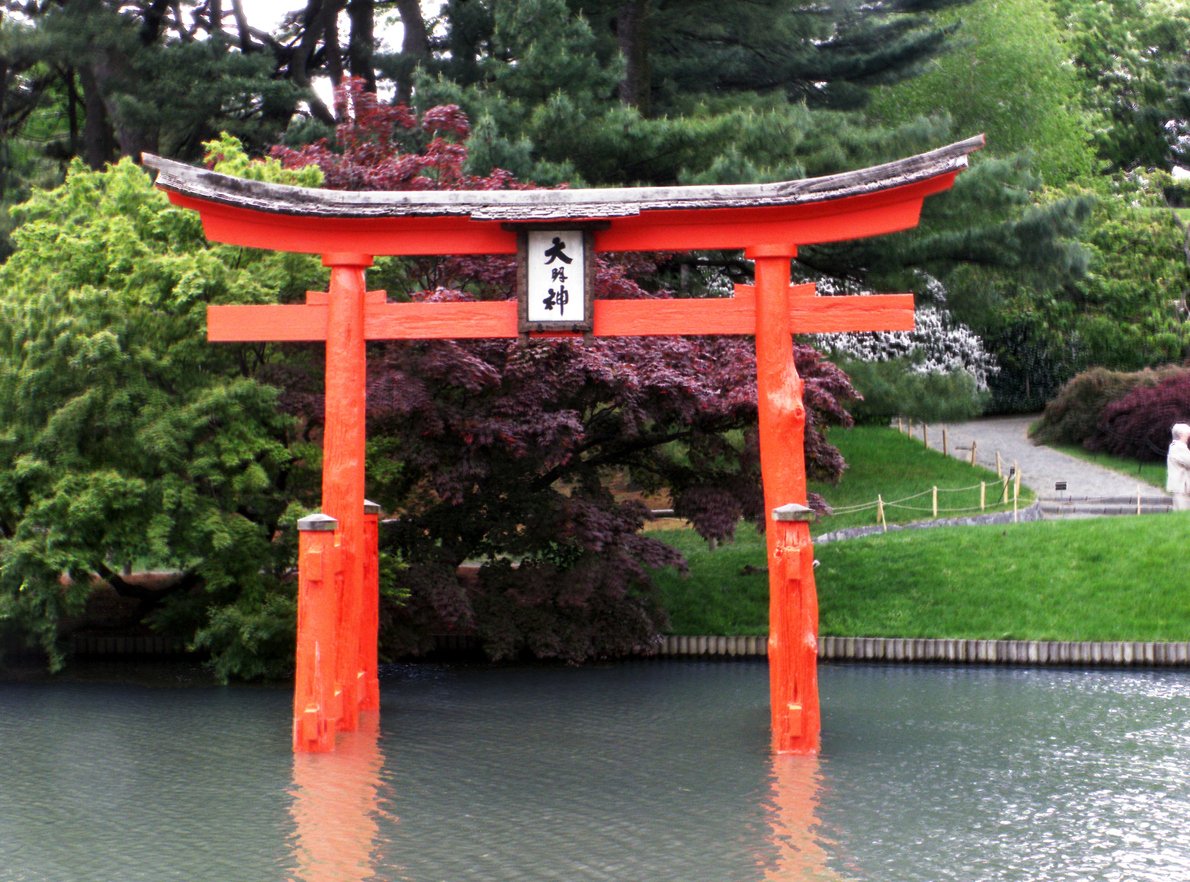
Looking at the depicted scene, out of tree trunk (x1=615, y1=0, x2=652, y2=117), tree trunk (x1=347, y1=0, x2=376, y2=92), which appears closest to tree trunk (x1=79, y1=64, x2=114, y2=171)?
tree trunk (x1=347, y1=0, x2=376, y2=92)

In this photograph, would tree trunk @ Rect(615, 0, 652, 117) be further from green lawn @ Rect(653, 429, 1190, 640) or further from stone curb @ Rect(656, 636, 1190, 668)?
stone curb @ Rect(656, 636, 1190, 668)

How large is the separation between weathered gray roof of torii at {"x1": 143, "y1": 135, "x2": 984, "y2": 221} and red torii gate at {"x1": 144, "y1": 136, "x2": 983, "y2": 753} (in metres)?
0.01

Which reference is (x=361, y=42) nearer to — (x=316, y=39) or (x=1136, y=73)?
(x=316, y=39)

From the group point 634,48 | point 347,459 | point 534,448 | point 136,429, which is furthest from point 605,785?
point 634,48

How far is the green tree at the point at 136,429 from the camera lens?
44.2ft

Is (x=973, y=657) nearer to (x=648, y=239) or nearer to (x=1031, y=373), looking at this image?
(x=648, y=239)

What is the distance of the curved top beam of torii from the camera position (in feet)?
36.3

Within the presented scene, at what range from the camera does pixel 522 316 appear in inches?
445

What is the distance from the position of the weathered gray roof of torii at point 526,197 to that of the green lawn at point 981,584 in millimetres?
6656

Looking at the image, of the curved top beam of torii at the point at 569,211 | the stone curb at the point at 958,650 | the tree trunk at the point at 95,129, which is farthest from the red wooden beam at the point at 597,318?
the tree trunk at the point at 95,129

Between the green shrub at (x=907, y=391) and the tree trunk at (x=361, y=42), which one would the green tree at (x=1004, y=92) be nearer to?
the green shrub at (x=907, y=391)

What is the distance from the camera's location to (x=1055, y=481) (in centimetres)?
2444

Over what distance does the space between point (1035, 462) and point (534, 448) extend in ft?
47.4

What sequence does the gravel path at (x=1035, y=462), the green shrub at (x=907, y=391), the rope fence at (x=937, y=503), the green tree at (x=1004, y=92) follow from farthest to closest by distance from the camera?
the green tree at (x=1004, y=92), the gravel path at (x=1035, y=462), the green shrub at (x=907, y=391), the rope fence at (x=937, y=503)
